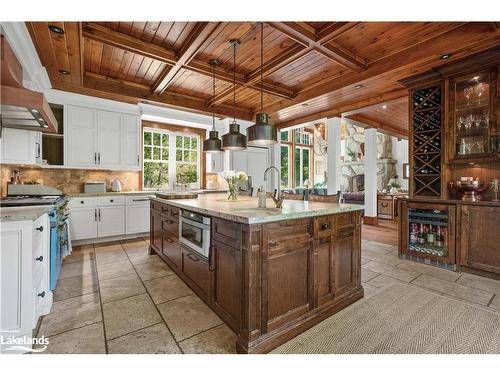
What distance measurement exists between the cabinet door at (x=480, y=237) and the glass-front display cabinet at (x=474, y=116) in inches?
27.2

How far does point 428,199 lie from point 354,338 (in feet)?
8.12

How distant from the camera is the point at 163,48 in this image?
3035 millimetres

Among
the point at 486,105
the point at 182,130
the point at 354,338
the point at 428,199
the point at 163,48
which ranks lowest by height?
the point at 354,338

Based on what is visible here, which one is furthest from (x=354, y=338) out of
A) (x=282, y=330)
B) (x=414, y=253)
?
(x=414, y=253)

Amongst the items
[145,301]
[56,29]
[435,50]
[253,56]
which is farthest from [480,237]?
[56,29]

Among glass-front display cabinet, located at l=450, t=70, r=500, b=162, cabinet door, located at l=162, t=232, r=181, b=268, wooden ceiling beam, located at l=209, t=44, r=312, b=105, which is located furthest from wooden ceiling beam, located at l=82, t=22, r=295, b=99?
glass-front display cabinet, located at l=450, t=70, r=500, b=162

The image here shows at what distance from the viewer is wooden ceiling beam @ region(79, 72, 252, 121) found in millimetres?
3936

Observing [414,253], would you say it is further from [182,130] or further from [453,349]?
[182,130]

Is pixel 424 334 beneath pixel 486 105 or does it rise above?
beneath

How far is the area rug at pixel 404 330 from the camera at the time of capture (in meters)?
1.63

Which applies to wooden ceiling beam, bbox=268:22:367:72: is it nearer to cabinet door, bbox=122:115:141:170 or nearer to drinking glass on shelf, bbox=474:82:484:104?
drinking glass on shelf, bbox=474:82:484:104

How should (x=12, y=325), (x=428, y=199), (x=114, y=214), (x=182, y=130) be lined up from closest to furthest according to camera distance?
(x=12, y=325), (x=428, y=199), (x=114, y=214), (x=182, y=130)
